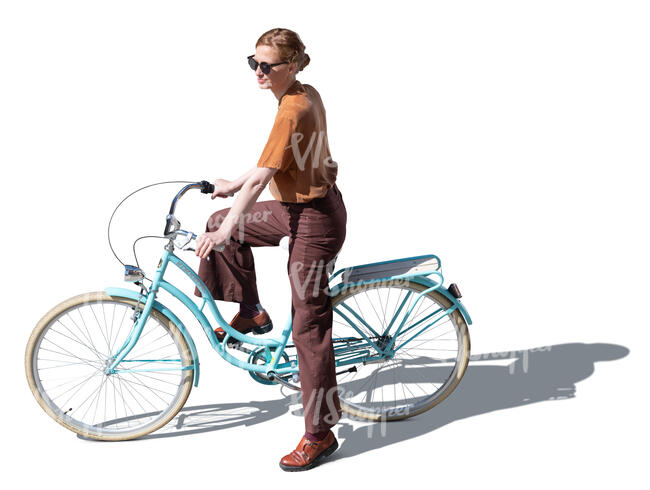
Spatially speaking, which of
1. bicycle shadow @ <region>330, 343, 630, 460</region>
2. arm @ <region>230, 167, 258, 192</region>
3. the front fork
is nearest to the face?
arm @ <region>230, 167, 258, 192</region>

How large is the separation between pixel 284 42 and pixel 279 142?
0.54m

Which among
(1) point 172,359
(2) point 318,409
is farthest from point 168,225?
(2) point 318,409

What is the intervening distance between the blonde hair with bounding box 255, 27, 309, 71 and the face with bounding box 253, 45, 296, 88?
0.02 metres

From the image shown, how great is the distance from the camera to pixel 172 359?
5.81m

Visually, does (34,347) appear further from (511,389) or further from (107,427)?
(511,389)

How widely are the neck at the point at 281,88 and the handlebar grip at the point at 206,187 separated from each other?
2.20 ft

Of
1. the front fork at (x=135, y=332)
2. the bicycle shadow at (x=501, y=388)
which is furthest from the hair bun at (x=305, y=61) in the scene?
the bicycle shadow at (x=501, y=388)

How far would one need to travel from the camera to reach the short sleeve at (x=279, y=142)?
16.9 ft

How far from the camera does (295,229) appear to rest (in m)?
5.55

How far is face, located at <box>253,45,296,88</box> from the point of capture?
5219 millimetres

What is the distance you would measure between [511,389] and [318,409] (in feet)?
5.10

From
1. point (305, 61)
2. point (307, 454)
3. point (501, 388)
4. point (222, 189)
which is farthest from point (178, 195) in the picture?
point (501, 388)

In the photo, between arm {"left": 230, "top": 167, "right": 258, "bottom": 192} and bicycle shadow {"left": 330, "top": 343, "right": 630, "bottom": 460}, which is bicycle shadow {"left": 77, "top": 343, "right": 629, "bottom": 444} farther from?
arm {"left": 230, "top": 167, "right": 258, "bottom": 192}

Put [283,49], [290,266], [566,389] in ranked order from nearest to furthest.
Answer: [283,49] → [290,266] → [566,389]
